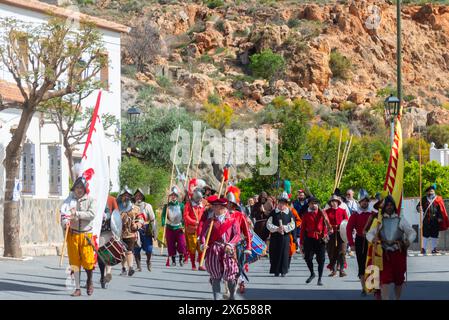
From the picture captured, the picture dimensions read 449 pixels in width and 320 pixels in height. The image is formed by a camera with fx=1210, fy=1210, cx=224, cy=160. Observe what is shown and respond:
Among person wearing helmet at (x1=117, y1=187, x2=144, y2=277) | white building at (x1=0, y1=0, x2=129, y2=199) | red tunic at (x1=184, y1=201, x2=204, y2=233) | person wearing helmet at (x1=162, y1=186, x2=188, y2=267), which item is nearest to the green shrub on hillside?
white building at (x1=0, y1=0, x2=129, y2=199)

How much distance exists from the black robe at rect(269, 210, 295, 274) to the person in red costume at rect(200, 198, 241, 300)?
20.9 ft

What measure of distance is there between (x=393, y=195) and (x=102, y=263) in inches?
217

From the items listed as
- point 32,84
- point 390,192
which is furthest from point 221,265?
point 32,84

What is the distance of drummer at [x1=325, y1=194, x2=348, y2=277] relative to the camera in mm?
22844

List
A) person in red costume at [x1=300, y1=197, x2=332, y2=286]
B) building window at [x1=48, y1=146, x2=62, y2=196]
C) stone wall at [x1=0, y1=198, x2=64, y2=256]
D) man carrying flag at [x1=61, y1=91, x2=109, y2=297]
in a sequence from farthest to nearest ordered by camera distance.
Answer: building window at [x1=48, y1=146, x2=62, y2=196], stone wall at [x1=0, y1=198, x2=64, y2=256], person in red costume at [x1=300, y1=197, x2=332, y2=286], man carrying flag at [x1=61, y1=91, x2=109, y2=297]

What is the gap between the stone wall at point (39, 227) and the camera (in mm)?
30953

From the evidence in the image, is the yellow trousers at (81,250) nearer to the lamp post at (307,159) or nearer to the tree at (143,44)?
the lamp post at (307,159)

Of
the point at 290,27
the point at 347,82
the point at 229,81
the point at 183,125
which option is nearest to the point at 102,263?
the point at 183,125

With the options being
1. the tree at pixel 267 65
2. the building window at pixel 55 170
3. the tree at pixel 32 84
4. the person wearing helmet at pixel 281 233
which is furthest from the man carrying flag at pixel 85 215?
the tree at pixel 267 65

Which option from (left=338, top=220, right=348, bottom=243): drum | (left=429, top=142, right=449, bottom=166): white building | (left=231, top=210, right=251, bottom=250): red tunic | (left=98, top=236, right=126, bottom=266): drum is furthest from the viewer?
(left=429, top=142, right=449, bottom=166): white building

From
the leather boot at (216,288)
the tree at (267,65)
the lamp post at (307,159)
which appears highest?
the tree at (267,65)

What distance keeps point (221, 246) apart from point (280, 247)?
7.22 meters

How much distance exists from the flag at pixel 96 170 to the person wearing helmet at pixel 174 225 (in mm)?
8643

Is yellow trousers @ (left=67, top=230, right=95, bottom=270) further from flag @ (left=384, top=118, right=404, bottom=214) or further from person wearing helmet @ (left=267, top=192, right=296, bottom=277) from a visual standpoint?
person wearing helmet @ (left=267, top=192, right=296, bottom=277)
